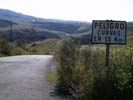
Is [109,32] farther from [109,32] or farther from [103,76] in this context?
[103,76]

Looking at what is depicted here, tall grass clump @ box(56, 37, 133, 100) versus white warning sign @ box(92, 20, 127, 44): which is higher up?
white warning sign @ box(92, 20, 127, 44)

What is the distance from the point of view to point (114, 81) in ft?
39.9

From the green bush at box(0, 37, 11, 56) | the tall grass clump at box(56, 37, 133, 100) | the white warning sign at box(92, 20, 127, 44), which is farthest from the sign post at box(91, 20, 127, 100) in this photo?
the green bush at box(0, 37, 11, 56)

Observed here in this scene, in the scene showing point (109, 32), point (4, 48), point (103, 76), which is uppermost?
point (109, 32)

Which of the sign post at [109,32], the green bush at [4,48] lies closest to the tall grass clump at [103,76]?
the sign post at [109,32]

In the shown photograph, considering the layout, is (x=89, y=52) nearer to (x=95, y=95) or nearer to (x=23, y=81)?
(x=95, y=95)

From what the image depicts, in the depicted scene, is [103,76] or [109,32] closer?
[103,76]

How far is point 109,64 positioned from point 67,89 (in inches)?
144

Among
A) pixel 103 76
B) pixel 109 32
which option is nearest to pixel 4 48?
pixel 109 32

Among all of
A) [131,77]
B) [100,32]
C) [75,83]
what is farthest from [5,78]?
[131,77]

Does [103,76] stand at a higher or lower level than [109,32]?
lower

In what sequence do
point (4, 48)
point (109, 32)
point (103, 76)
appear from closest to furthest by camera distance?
point (103, 76)
point (109, 32)
point (4, 48)

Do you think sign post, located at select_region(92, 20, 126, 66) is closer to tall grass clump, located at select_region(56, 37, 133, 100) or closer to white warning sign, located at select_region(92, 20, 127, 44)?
white warning sign, located at select_region(92, 20, 127, 44)

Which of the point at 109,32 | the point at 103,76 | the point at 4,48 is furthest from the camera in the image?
the point at 4,48
